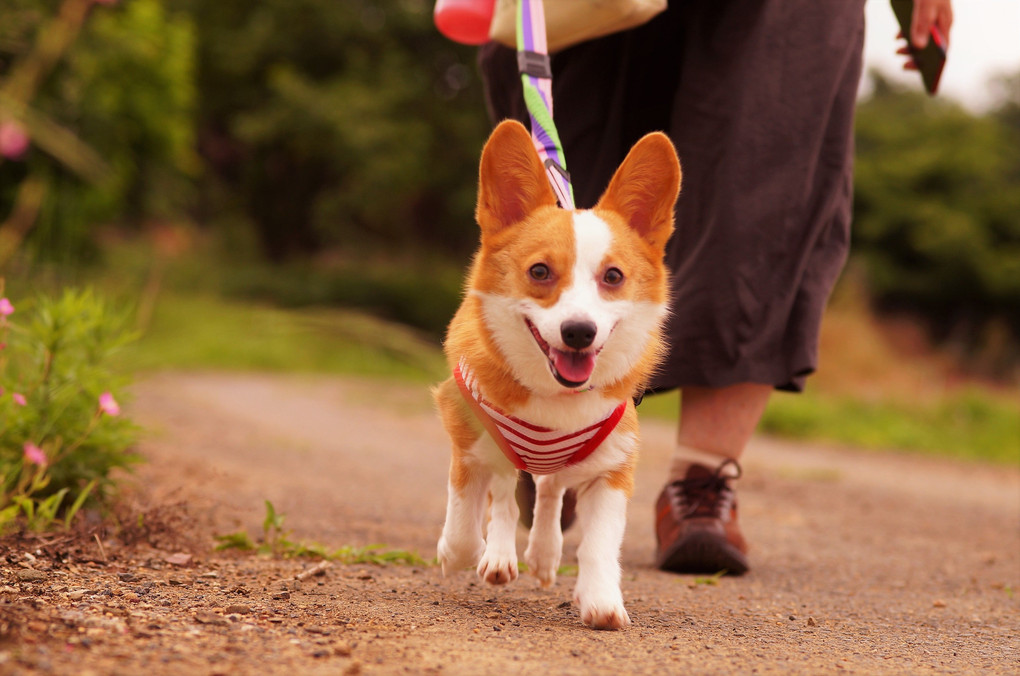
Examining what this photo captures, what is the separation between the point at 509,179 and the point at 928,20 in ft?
5.08

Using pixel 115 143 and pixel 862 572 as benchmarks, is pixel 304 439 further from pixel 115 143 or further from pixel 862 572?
pixel 115 143

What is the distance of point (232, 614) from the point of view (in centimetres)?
189

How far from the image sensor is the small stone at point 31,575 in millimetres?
2027

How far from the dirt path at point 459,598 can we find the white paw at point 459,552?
8cm

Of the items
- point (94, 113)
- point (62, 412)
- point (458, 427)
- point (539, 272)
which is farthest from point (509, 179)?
point (94, 113)

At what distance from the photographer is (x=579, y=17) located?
2621 mm

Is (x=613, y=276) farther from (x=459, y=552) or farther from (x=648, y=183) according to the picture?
(x=459, y=552)

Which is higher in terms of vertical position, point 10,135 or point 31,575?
point 10,135

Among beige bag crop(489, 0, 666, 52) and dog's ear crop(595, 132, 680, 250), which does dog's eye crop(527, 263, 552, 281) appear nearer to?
dog's ear crop(595, 132, 680, 250)

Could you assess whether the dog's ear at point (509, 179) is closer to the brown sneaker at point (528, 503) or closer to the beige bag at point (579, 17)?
the beige bag at point (579, 17)

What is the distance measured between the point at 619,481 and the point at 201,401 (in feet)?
18.6

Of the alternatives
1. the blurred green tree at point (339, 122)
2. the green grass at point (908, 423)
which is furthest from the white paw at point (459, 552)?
the blurred green tree at point (339, 122)

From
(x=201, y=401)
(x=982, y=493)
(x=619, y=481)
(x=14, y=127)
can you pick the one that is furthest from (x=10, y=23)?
(x=982, y=493)

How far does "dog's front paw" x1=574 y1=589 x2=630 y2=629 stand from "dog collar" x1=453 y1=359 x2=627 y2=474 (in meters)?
0.29
